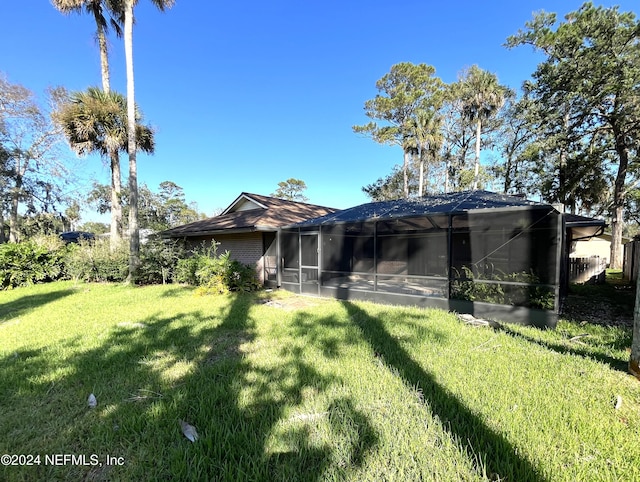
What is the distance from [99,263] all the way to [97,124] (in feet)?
18.0

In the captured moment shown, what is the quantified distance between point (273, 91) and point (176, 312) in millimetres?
12245

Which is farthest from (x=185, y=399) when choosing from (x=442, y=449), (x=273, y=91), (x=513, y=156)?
(x=513, y=156)

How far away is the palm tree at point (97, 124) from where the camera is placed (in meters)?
10.4

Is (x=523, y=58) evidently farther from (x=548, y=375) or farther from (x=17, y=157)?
(x=17, y=157)

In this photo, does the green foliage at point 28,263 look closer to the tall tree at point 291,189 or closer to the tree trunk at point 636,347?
the tree trunk at point 636,347

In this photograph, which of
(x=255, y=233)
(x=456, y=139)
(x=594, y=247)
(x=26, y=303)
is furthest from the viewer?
(x=456, y=139)

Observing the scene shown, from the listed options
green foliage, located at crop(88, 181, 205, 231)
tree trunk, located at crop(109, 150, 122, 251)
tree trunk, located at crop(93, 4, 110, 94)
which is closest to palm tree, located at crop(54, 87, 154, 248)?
tree trunk, located at crop(109, 150, 122, 251)

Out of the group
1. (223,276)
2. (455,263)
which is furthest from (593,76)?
(223,276)

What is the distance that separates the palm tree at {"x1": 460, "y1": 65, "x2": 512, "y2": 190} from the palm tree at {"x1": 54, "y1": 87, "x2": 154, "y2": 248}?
63.6ft

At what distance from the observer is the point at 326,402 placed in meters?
2.49

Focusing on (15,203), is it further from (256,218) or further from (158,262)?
(256,218)

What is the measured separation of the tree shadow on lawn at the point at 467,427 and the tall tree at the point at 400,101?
16934 millimetres

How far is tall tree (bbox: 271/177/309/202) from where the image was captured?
37062 millimetres

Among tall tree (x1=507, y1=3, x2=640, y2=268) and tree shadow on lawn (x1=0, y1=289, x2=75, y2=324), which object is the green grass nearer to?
tree shadow on lawn (x1=0, y1=289, x2=75, y2=324)
